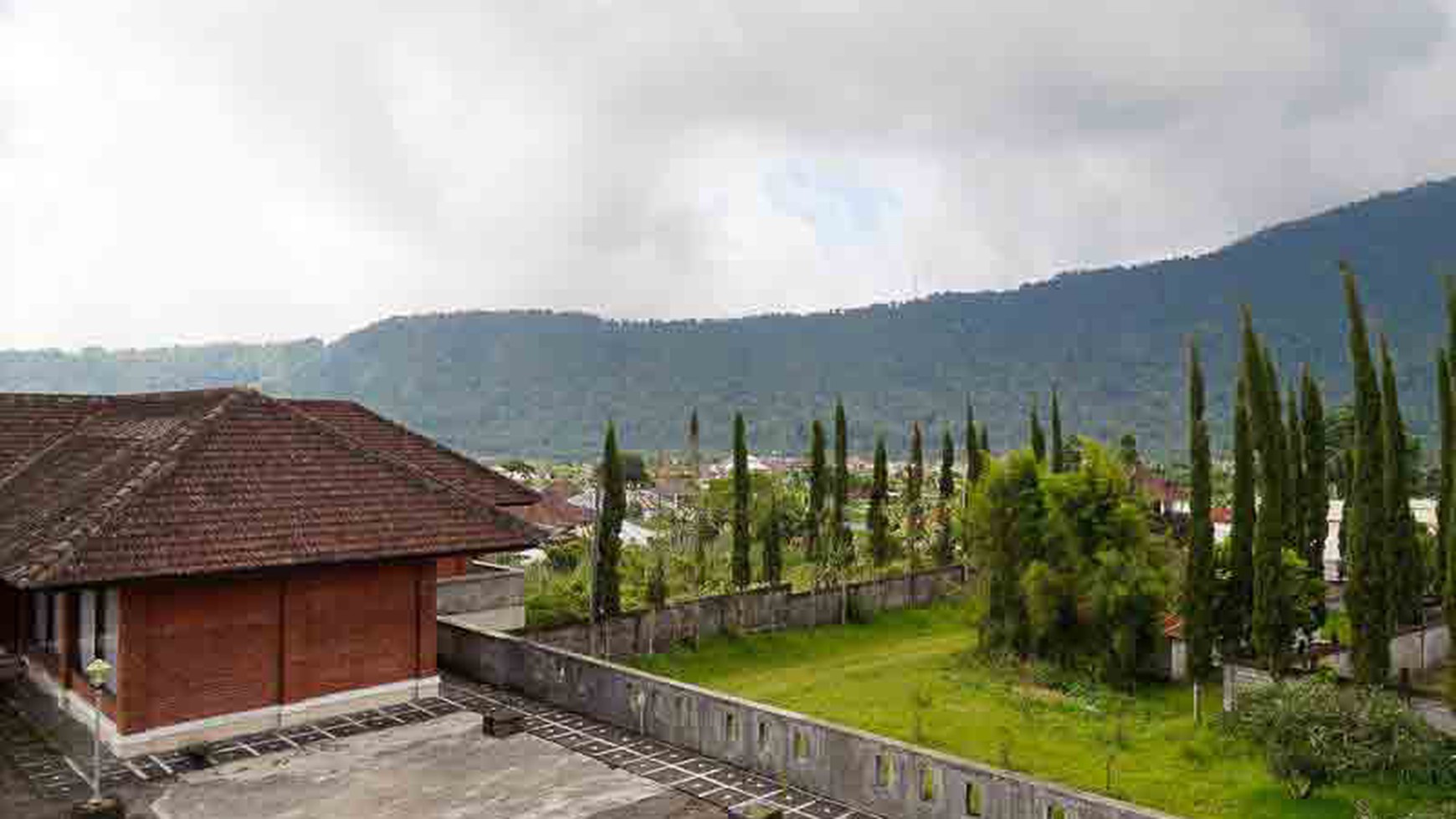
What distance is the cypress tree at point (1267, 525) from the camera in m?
18.7

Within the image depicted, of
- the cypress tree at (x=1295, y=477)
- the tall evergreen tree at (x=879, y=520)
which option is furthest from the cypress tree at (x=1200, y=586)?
the tall evergreen tree at (x=879, y=520)

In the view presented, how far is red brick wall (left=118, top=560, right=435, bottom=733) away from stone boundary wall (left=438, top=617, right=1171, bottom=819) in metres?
1.89

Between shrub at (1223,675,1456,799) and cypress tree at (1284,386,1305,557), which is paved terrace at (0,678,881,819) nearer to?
shrub at (1223,675,1456,799)

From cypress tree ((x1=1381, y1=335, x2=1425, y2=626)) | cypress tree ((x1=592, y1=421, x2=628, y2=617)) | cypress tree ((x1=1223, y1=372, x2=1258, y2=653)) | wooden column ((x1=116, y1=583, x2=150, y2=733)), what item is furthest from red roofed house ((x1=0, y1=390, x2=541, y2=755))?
cypress tree ((x1=1381, y1=335, x2=1425, y2=626))

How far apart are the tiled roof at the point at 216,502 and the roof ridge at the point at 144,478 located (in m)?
0.03

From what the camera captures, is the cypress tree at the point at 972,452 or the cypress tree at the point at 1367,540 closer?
the cypress tree at the point at 1367,540

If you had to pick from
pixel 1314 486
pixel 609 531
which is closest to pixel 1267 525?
pixel 1314 486

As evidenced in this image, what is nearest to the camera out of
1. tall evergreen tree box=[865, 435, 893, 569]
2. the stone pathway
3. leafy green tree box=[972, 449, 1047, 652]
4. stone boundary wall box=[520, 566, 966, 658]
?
the stone pathway

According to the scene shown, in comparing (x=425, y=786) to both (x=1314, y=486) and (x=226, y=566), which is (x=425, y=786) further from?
(x=1314, y=486)

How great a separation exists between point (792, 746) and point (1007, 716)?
30.7ft

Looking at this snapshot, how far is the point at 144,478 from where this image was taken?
533 inches

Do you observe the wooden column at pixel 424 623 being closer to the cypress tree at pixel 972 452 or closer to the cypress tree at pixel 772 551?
the cypress tree at pixel 772 551

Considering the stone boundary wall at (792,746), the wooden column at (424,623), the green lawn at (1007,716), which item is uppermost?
the wooden column at (424,623)

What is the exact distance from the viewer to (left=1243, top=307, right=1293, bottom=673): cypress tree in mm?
18734
